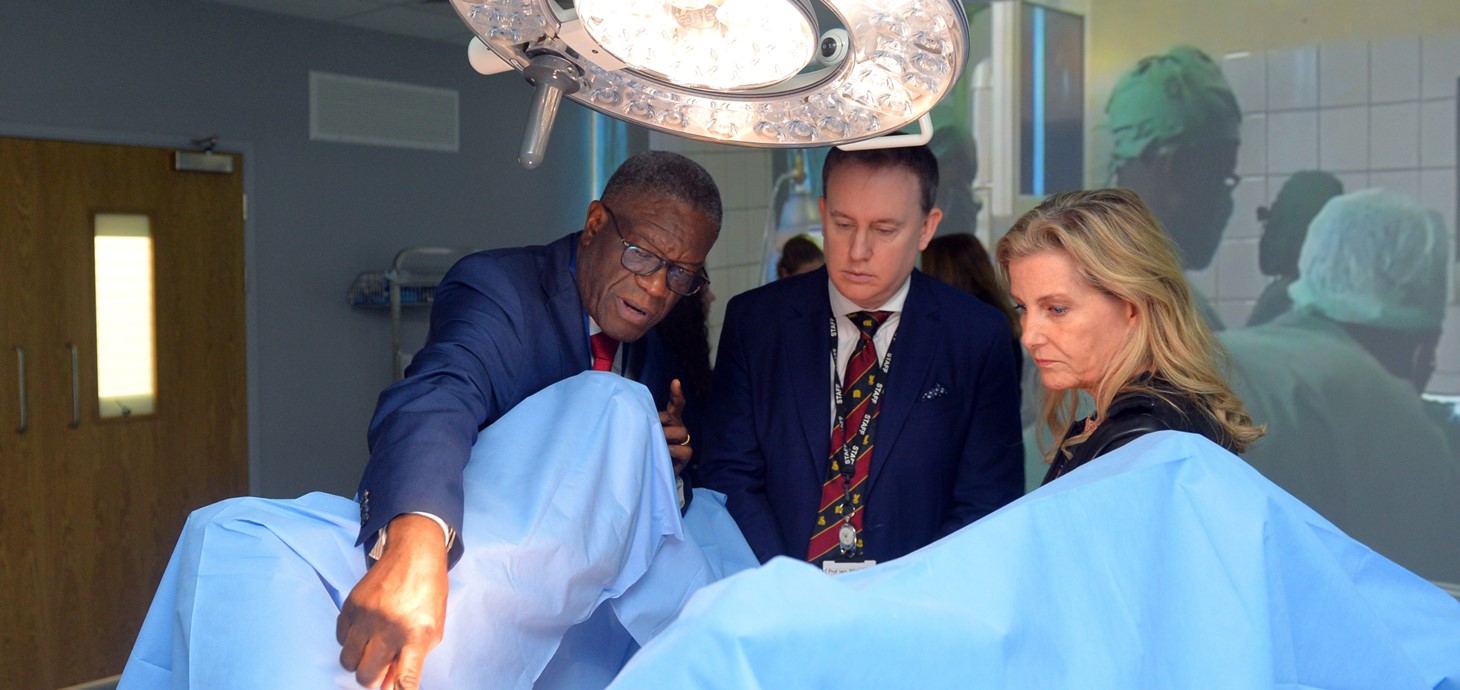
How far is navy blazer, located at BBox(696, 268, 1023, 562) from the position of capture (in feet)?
5.76

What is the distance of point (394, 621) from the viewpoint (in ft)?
2.95

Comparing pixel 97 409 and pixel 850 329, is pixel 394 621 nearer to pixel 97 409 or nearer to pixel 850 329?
pixel 850 329

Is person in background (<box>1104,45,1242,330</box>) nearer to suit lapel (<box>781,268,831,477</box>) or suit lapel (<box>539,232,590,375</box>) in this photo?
suit lapel (<box>781,268,831,477</box>)

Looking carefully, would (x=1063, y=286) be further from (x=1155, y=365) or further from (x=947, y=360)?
(x=947, y=360)

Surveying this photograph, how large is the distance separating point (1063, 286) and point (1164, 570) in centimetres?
48

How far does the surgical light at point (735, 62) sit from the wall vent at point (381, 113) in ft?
12.7

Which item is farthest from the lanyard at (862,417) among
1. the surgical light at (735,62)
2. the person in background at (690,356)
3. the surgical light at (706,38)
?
the surgical light at (706,38)

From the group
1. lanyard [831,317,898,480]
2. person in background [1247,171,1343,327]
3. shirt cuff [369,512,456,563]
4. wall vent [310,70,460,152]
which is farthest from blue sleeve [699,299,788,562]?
wall vent [310,70,460,152]

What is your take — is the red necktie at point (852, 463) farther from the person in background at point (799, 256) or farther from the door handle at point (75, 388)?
the door handle at point (75, 388)

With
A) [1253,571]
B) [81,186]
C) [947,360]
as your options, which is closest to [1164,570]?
[1253,571]

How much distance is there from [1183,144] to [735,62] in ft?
11.0

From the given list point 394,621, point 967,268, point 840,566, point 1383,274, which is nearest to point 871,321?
point 840,566

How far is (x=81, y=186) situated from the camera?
387 cm

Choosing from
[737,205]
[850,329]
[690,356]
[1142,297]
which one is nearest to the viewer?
[1142,297]
